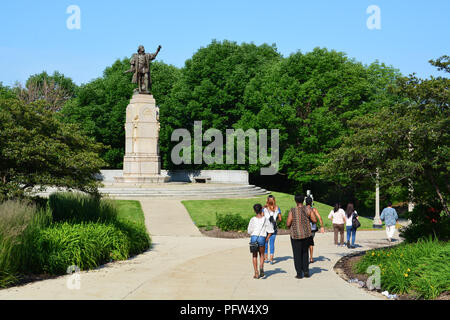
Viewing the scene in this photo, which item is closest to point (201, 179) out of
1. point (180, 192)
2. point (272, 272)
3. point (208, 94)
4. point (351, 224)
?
point (208, 94)

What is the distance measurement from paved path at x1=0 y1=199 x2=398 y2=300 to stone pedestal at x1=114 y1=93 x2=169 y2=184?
678 inches

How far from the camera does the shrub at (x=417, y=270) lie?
848 centimetres

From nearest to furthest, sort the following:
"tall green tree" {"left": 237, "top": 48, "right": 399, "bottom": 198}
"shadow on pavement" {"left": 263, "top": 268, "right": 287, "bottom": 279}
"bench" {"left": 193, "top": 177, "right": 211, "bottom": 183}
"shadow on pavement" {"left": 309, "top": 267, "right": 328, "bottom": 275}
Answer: "shadow on pavement" {"left": 263, "top": 268, "right": 287, "bottom": 279}, "shadow on pavement" {"left": 309, "top": 267, "right": 328, "bottom": 275}, "tall green tree" {"left": 237, "top": 48, "right": 399, "bottom": 198}, "bench" {"left": 193, "top": 177, "right": 211, "bottom": 183}

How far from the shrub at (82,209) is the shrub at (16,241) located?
83.2 inches

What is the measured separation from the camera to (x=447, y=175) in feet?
39.8

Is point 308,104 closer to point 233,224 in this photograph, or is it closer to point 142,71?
point 142,71

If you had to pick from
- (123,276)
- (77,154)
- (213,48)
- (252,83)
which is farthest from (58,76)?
(123,276)

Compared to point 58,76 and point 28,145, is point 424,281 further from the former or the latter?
point 58,76

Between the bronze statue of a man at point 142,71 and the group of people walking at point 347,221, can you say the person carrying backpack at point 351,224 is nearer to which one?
the group of people walking at point 347,221

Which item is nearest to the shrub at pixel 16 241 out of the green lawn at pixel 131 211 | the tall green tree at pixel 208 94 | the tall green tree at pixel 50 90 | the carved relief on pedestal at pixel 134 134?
the green lawn at pixel 131 211

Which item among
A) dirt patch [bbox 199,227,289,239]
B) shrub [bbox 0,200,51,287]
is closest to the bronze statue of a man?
dirt patch [bbox 199,227,289,239]

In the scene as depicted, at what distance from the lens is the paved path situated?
8.57 metres

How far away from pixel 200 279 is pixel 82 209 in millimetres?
5943

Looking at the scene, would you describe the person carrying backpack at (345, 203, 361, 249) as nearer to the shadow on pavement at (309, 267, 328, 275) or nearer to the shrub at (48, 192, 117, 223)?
the shadow on pavement at (309, 267, 328, 275)
